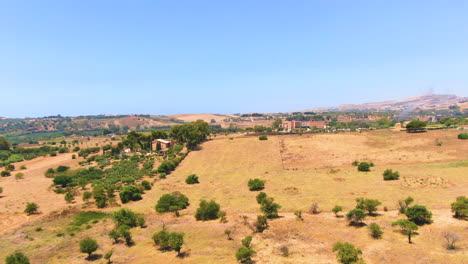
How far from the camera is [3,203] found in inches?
1650

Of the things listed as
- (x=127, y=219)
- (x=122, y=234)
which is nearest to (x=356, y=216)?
(x=122, y=234)

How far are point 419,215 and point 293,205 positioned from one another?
1464cm

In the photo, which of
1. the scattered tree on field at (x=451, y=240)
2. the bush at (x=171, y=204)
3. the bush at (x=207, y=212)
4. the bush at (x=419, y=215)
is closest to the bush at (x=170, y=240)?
the bush at (x=207, y=212)

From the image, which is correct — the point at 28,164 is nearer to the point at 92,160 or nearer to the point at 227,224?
the point at 92,160

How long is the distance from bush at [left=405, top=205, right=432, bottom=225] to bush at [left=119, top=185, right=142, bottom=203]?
39.1 metres

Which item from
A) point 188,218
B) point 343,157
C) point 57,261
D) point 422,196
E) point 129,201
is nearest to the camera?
point 57,261

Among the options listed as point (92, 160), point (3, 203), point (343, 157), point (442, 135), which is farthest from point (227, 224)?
point (442, 135)

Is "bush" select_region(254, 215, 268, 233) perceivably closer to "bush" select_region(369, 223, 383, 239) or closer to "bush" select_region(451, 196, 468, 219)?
"bush" select_region(369, 223, 383, 239)

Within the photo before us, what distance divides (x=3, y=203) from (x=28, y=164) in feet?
170

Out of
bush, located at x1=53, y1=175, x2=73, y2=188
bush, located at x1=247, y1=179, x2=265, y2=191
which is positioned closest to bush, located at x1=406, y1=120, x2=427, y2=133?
bush, located at x1=247, y1=179, x2=265, y2=191

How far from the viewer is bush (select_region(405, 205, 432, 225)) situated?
26.9m

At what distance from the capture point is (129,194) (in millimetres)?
41500

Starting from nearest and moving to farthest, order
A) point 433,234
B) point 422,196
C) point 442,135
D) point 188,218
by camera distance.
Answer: point 433,234 → point 188,218 → point 422,196 → point 442,135

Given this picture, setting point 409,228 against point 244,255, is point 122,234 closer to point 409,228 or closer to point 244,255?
point 244,255
